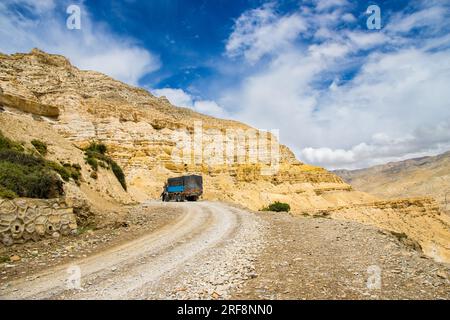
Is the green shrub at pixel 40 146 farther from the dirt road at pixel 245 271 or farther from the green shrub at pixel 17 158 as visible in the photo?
the dirt road at pixel 245 271

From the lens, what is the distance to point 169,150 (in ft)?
223

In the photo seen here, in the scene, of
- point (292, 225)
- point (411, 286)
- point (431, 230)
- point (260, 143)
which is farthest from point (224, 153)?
point (411, 286)

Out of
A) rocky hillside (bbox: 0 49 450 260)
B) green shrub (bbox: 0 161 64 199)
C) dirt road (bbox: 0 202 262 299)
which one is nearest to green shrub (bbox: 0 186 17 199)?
green shrub (bbox: 0 161 64 199)

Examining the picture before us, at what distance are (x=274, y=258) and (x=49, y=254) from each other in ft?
25.7

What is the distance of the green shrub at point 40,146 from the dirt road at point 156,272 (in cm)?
1420

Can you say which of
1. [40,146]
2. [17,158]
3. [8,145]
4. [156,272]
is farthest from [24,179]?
[40,146]

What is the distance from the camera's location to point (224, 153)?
7531 cm

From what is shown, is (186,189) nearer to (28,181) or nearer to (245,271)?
(28,181)

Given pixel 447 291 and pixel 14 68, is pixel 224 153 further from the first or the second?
pixel 447 291

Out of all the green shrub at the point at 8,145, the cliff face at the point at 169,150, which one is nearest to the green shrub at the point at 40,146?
the green shrub at the point at 8,145

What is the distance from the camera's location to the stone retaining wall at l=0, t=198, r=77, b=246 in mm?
10000

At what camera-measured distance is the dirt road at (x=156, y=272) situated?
6344mm

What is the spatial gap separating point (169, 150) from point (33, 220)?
57460 millimetres
